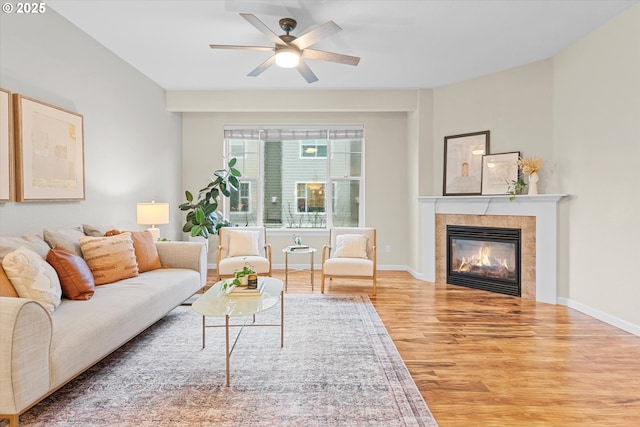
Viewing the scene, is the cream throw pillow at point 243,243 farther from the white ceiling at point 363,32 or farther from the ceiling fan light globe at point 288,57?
the ceiling fan light globe at point 288,57

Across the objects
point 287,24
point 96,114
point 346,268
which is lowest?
point 346,268

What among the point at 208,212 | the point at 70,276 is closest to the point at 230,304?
the point at 70,276

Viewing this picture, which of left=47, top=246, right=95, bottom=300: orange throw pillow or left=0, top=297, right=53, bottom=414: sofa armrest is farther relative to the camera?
left=47, top=246, right=95, bottom=300: orange throw pillow

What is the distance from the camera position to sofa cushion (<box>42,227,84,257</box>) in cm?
288

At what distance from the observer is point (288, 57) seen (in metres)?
3.31

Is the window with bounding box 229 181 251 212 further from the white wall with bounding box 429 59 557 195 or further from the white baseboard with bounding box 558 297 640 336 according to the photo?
the white baseboard with bounding box 558 297 640 336

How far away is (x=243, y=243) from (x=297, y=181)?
69.6 inches

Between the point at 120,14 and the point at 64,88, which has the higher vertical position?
the point at 120,14

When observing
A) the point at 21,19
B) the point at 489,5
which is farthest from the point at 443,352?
the point at 21,19

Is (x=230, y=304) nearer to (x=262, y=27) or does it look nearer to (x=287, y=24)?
(x=262, y=27)

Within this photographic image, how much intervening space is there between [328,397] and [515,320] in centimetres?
234

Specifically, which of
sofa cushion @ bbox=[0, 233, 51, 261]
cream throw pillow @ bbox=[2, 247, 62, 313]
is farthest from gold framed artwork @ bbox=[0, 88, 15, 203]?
cream throw pillow @ bbox=[2, 247, 62, 313]

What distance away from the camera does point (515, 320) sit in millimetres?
3564

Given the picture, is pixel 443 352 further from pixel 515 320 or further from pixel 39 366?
pixel 39 366
